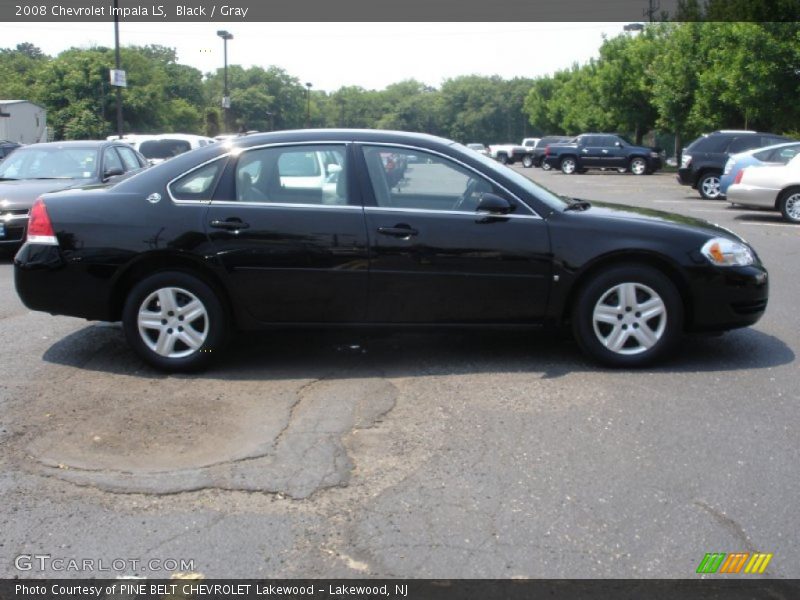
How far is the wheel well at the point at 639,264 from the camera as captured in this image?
5.54 meters

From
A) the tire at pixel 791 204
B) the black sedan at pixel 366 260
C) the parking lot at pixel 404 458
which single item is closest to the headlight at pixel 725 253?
the black sedan at pixel 366 260

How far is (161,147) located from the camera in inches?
780

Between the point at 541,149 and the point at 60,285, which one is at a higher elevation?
the point at 541,149

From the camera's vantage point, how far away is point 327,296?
218 inches

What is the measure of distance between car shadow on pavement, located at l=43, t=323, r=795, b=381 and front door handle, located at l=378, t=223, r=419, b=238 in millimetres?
673

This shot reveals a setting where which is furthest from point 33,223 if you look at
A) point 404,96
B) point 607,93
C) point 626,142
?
point 404,96

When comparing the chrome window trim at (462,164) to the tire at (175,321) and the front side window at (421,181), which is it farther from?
the tire at (175,321)

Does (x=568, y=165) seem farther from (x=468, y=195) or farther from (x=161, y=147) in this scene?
(x=468, y=195)

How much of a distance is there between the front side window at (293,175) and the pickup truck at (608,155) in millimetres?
32182

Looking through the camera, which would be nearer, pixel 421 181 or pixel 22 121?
pixel 421 181

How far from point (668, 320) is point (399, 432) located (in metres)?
2.14

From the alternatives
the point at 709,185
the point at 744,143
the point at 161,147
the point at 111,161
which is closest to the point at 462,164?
the point at 111,161

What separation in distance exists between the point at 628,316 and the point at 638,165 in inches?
1261

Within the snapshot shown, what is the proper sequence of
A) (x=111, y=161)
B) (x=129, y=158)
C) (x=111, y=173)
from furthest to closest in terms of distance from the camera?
1. (x=129, y=158)
2. (x=111, y=161)
3. (x=111, y=173)
